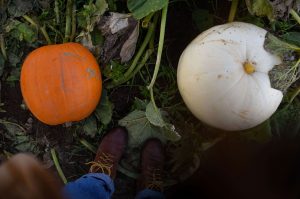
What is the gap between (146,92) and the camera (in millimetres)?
1890

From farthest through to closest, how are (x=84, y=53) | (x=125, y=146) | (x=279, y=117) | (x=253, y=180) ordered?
(x=125, y=146) → (x=279, y=117) → (x=84, y=53) → (x=253, y=180)

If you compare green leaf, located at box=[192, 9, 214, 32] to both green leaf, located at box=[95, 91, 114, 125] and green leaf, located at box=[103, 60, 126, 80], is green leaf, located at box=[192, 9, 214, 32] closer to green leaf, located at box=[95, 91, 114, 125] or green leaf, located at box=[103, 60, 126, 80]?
green leaf, located at box=[103, 60, 126, 80]

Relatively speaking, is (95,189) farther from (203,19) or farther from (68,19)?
(203,19)

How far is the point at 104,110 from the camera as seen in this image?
185 cm

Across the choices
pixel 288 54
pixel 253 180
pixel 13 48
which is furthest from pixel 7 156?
pixel 288 54

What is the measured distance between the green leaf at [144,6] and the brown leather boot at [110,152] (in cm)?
52

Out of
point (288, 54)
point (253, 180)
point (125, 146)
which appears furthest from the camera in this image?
point (125, 146)

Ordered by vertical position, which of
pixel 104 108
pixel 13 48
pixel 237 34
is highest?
pixel 237 34

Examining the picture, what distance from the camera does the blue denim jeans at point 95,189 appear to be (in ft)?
5.45

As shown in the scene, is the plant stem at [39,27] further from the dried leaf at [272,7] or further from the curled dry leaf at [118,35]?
the dried leaf at [272,7]

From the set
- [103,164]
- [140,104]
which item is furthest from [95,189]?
[140,104]

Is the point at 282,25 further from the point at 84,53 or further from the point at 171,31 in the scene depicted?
the point at 84,53

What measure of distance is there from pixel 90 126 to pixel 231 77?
69 centimetres

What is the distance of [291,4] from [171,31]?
50cm
